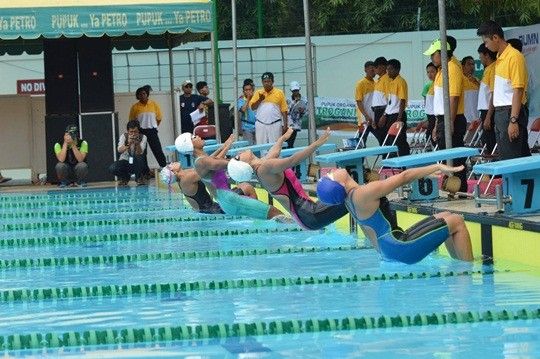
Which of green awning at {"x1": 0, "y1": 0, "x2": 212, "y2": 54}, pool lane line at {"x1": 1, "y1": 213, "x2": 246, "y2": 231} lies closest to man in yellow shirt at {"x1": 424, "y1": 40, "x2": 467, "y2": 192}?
pool lane line at {"x1": 1, "y1": 213, "x2": 246, "y2": 231}

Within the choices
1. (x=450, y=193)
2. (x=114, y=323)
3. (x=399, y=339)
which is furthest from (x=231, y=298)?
(x=450, y=193)

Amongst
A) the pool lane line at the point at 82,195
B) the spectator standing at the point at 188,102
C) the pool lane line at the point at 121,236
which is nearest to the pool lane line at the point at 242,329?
the pool lane line at the point at 121,236

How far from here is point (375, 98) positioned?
1809 cm

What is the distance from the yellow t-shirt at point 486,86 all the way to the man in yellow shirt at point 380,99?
344 centimetres

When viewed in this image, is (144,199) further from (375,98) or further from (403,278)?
(403,278)

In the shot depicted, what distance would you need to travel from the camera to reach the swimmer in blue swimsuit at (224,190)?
1452cm

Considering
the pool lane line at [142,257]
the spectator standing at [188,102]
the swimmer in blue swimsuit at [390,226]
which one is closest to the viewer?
the swimmer in blue swimsuit at [390,226]

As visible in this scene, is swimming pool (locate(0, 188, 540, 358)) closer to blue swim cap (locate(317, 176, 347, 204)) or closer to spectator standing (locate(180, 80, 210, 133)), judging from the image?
blue swim cap (locate(317, 176, 347, 204))

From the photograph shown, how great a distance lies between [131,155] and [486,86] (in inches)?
384

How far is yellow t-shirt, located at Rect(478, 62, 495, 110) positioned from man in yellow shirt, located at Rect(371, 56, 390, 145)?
11.3 ft

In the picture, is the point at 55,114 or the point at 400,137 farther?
the point at 55,114

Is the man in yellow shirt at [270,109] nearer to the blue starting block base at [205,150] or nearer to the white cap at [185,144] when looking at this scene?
the blue starting block base at [205,150]

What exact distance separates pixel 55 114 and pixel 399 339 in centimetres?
1724

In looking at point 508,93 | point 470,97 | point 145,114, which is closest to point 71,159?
point 145,114
